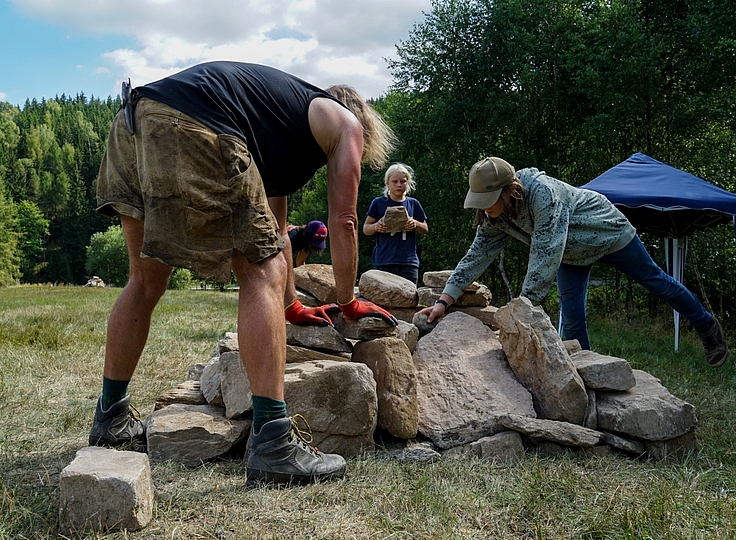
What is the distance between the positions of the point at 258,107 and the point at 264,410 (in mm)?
1280

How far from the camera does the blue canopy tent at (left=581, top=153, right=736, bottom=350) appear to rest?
236 inches

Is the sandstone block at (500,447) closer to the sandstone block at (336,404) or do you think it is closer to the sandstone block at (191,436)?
the sandstone block at (336,404)

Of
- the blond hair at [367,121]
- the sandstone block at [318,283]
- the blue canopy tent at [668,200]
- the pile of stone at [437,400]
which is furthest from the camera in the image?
the blue canopy tent at [668,200]

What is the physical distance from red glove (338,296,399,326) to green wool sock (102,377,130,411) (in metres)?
1.09

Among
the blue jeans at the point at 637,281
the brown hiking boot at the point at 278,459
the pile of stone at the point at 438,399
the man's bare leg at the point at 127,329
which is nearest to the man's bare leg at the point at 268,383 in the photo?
the brown hiking boot at the point at 278,459

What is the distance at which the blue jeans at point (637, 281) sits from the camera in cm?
416

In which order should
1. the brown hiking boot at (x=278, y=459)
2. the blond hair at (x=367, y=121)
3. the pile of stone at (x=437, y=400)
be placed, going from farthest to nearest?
the blond hair at (x=367, y=121)
the pile of stone at (x=437, y=400)
the brown hiking boot at (x=278, y=459)

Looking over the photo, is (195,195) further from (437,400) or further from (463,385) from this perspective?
(463,385)

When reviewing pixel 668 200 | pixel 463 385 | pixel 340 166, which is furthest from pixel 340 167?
pixel 668 200

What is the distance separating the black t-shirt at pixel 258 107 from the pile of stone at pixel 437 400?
94 centimetres

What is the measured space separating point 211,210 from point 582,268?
3099mm

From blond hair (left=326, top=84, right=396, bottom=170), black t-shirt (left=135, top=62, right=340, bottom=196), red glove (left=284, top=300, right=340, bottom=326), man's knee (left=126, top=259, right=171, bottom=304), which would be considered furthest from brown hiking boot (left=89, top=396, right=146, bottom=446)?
blond hair (left=326, top=84, right=396, bottom=170)

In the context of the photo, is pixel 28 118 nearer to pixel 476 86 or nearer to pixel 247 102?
pixel 476 86

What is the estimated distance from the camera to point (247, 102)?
2520 millimetres
